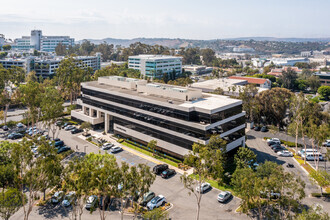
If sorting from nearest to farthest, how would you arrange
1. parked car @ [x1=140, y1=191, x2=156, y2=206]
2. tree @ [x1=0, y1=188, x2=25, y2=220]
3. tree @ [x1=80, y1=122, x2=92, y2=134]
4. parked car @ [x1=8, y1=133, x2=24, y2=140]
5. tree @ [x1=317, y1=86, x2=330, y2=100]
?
tree @ [x1=0, y1=188, x2=25, y2=220], parked car @ [x1=140, y1=191, x2=156, y2=206], parked car @ [x1=8, y1=133, x2=24, y2=140], tree @ [x1=80, y1=122, x2=92, y2=134], tree @ [x1=317, y1=86, x2=330, y2=100]

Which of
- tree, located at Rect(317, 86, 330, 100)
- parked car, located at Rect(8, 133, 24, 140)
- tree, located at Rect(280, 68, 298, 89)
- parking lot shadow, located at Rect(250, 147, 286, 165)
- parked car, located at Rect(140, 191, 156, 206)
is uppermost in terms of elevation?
tree, located at Rect(280, 68, 298, 89)

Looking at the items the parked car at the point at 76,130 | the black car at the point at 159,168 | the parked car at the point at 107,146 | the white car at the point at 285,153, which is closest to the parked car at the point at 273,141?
the white car at the point at 285,153

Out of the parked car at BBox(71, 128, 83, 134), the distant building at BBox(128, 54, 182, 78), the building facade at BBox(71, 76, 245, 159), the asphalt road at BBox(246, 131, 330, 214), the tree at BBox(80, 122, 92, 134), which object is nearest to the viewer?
the asphalt road at BBox(246, 131, 330, 214)

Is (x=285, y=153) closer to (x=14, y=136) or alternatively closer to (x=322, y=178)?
(x=322, y=178)

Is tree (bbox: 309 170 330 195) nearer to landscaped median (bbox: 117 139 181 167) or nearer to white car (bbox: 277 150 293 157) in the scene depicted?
white car (bbox: 277 150 293 157)

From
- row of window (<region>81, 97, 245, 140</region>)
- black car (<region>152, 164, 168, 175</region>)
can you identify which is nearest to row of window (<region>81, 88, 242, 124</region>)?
row of window (<region>81, 97, 245, 140</region>)

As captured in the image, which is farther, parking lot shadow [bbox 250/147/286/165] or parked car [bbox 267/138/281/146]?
parked car [bbox 267/138/281/146]

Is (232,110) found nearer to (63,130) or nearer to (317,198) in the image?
(317,198)
